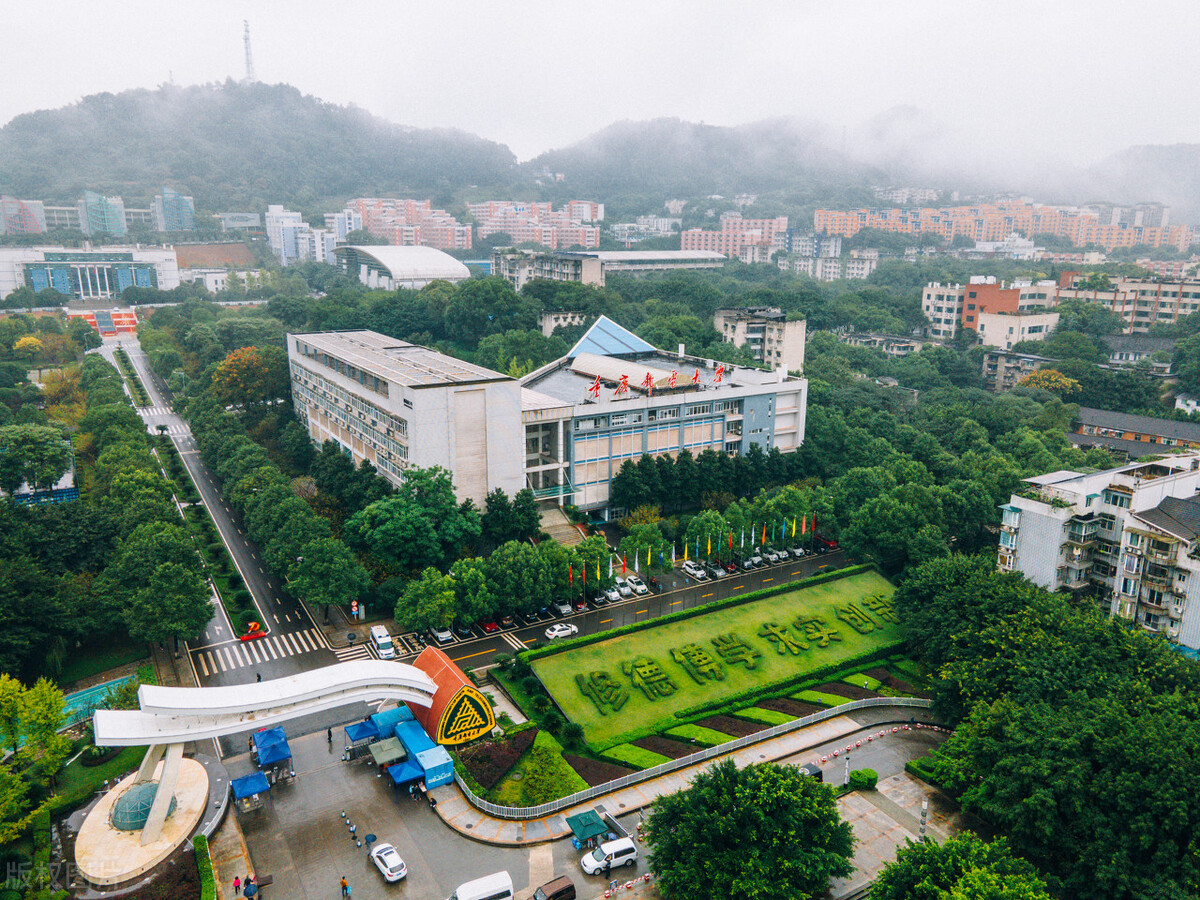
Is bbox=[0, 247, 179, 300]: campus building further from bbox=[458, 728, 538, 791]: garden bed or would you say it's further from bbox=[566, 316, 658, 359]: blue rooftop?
bbox=[458, 728, 538, 791]: garden bed

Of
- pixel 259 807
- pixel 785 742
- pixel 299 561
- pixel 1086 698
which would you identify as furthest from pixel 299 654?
pixel 1086 698

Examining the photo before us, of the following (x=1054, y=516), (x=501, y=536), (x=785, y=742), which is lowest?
(x=785, y=742)

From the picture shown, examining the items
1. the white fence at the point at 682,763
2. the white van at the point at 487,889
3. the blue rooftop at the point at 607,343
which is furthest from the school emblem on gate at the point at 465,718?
the blue rooftop at the point at 607,343

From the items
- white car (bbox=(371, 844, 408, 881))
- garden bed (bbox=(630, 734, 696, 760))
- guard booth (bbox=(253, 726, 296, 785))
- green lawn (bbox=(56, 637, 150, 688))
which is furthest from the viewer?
green lawn (bbox=(56, 637, 150, 688))

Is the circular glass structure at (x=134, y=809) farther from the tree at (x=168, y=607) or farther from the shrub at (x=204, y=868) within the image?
the tree at (x=168, y=607)

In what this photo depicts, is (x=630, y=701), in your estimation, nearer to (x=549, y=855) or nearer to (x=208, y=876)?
(x=549, y=855)

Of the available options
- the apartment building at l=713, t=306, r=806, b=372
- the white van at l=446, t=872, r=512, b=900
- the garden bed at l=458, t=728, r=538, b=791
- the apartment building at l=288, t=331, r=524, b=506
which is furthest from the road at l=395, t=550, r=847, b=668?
the apartment building at l=713, t=306, r=806, b=372
